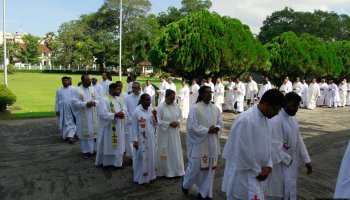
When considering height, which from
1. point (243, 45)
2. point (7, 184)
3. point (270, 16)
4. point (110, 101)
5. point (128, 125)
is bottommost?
point (7, 184)

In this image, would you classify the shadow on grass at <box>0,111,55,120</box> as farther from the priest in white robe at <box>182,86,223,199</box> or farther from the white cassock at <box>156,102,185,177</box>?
the priest in white robe at <box>182,86,223,199</box>

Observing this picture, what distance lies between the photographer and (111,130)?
7.99m

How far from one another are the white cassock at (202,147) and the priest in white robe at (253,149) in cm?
186

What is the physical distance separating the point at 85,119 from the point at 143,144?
3094mm

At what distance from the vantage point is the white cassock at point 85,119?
30.4 ft

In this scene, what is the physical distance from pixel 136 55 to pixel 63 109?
45427 mm

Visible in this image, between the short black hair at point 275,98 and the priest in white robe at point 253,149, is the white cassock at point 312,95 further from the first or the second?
the short black hair at point 275,98

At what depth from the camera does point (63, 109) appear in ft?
36.5

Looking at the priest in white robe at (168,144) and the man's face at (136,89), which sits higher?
the man's face at (136,89)

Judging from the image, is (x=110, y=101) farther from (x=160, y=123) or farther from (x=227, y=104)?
(x=227, y=104)

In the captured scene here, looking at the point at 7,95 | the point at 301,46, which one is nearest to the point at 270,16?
the point at 301,46

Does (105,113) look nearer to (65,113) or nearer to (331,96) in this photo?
(65,113)

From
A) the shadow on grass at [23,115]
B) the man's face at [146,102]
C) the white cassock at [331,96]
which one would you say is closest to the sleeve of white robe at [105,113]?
the man's face at [146,102]

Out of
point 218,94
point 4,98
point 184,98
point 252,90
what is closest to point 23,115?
point 4,98
